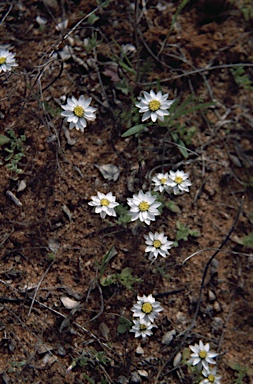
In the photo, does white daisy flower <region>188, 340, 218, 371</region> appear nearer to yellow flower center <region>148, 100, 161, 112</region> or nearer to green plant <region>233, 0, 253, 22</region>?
yellow flower center <region>148, 100, 161, 112</region>

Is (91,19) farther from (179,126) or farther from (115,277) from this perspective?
(115,277)

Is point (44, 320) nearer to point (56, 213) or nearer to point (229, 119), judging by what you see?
point (56, 213)

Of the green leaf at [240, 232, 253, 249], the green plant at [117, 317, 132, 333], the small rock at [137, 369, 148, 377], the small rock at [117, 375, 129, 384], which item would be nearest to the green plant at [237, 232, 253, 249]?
the green leaf at [240, 232, 253, 249]

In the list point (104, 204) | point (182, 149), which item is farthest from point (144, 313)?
point (182, 149)

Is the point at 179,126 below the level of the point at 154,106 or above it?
below

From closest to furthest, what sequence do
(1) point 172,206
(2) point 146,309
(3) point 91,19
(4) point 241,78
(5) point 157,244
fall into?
(2) point 146,309
(5) point 157,244
(1) point 172,206
(3) point 91,19
(4) point 241,78

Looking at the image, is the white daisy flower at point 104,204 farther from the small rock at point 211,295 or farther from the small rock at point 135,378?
the small rock at point 135,378

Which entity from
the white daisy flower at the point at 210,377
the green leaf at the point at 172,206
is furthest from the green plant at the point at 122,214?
the white daisy flower at the point at 210,377
